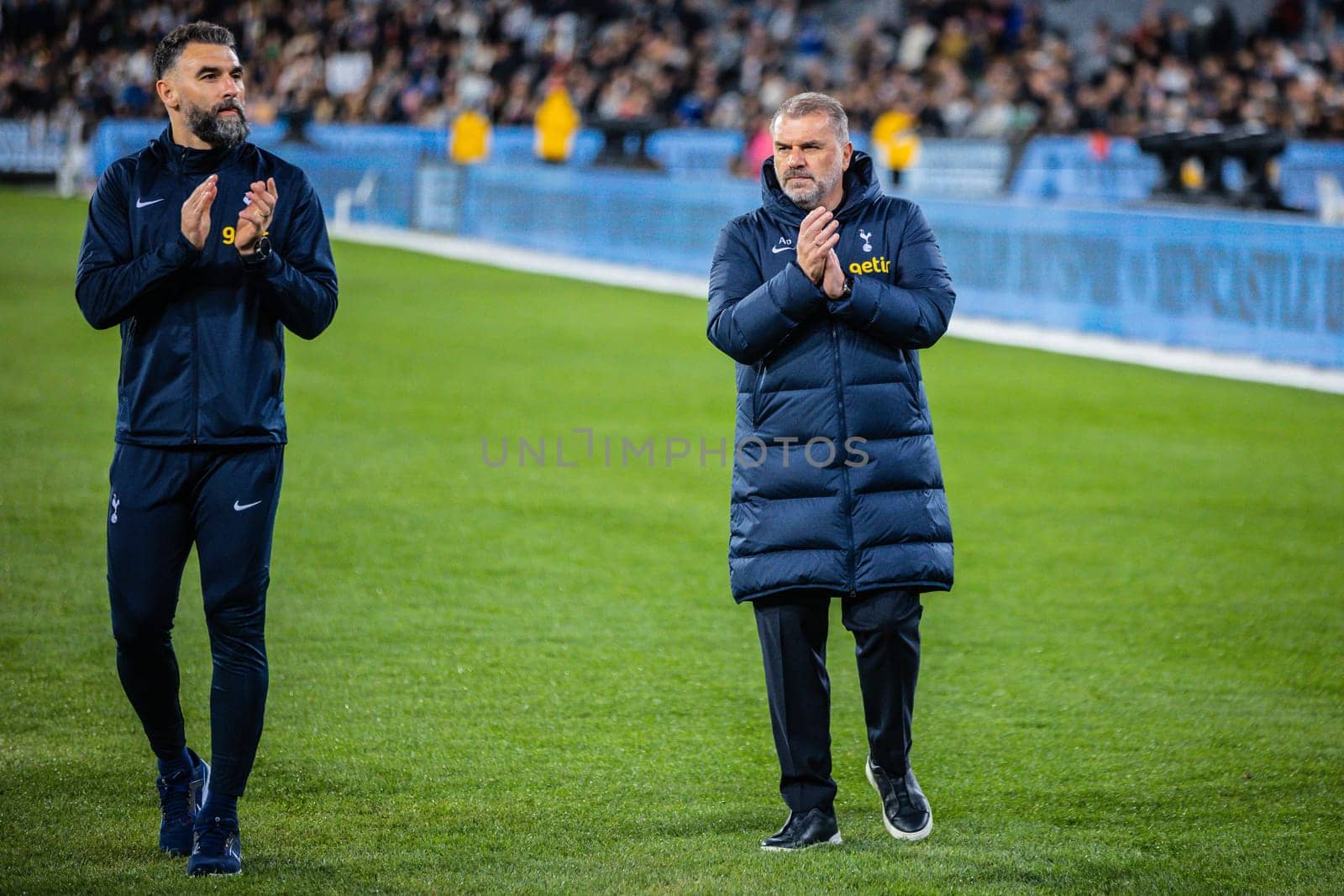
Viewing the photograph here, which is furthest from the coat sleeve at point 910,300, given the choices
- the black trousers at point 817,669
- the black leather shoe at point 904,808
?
the black leather shoe at point 904,808

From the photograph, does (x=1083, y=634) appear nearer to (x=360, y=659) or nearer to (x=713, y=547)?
(x=713, y=547)

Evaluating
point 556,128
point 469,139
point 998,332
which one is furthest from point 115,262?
point 469,139

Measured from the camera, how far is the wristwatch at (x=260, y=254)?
420 centimetres

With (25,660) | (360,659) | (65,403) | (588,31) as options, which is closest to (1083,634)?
(360,659)

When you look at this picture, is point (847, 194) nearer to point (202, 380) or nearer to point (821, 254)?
point (821, 254)

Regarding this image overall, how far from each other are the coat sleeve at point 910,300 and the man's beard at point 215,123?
5.35ft

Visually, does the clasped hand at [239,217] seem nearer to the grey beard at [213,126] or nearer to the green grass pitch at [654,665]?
the grey beard at [213,126]

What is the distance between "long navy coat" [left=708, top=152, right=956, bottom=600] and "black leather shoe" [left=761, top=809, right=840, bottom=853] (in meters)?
0.63

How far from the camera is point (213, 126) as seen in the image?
14.1ft

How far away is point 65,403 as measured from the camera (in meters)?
12.2

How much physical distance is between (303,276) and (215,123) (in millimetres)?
447

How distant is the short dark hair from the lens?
4.29m

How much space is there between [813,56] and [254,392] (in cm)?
3407

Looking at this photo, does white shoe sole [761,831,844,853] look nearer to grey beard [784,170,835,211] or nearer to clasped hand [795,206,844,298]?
clasped hand [795,206,844,298]
